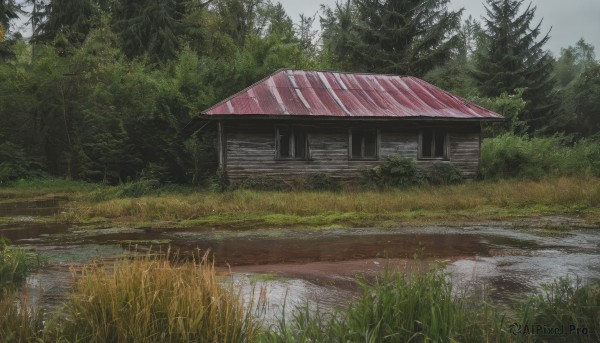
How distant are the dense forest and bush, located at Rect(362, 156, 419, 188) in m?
6.79

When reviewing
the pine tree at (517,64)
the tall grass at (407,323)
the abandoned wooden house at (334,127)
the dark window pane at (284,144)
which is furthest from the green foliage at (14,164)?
the pine tree at (517,64)

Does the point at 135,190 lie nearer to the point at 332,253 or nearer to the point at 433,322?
the point at 332,253

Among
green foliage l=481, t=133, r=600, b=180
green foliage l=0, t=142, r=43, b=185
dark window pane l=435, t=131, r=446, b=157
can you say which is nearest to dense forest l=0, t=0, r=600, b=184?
green foliage l=0, t=142, r=43, b=185

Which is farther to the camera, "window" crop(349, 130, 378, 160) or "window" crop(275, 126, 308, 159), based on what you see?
"window" crop(349, 130, 378, 160)

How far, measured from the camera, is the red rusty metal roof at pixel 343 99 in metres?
19.3

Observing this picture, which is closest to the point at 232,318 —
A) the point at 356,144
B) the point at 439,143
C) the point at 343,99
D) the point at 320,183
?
the point at 320,183

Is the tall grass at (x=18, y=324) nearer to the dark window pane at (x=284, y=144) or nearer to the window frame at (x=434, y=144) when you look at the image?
the dark window pane at (x=284, y=144)

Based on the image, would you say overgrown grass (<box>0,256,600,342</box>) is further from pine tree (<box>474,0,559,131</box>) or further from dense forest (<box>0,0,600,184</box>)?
pine tree (<box>474,0,559,131</box>)

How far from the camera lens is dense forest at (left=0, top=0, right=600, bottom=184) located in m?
23.4

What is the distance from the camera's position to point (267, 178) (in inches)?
769

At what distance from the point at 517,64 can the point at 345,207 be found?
27426 mm

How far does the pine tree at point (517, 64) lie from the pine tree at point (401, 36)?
3.89 metres

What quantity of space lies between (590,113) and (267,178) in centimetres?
3248

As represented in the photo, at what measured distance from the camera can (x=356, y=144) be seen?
21328mm
